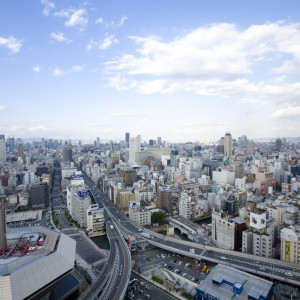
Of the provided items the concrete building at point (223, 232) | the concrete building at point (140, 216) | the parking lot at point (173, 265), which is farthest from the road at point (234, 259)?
the concrete building at point (140, 216)

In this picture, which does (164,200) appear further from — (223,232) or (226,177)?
(226,177)

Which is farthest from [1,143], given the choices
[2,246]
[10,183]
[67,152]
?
[2,246]

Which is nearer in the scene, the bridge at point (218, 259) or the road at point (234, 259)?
the bridge at point (218, 259)

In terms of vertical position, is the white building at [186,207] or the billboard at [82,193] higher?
the billboard at [82,193]

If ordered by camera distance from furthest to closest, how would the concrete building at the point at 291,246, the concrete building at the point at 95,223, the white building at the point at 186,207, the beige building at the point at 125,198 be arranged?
1. the beige building at the point at 125,198
2. the white building at the point at 186,207
3. the concrete building at the point at 95,223
4. the concrete building at the point at 291,246

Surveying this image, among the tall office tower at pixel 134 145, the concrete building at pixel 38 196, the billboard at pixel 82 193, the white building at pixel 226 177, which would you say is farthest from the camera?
the tall office tower at pixel 134 145

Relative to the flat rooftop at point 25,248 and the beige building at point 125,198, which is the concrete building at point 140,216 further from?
the flat rooftop at point 25,248

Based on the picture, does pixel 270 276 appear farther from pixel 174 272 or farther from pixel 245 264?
pixel 174 272

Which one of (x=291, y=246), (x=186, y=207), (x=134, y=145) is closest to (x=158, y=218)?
(x=186, y=207)
